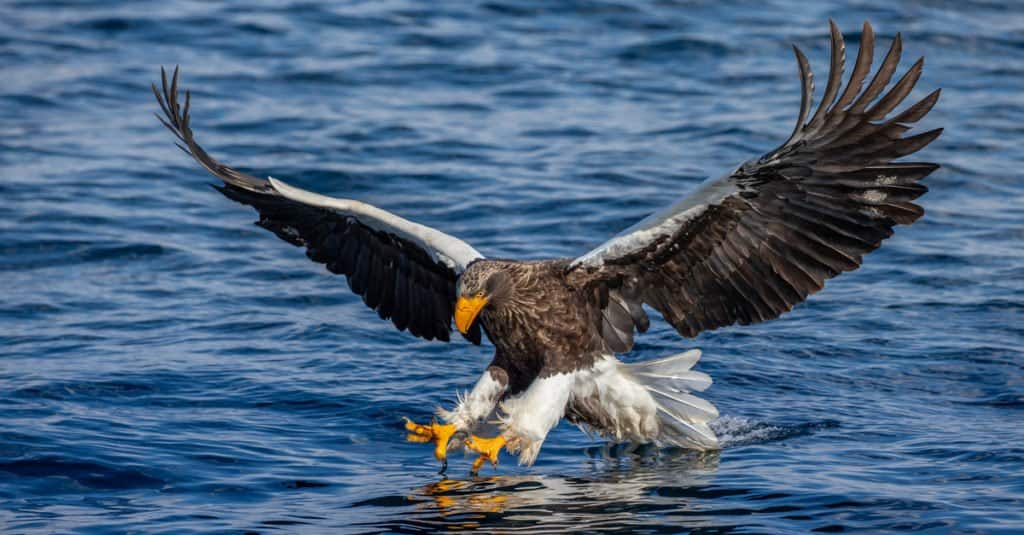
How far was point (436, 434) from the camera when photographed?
6602mm

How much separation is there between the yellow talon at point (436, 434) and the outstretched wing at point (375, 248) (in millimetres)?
847

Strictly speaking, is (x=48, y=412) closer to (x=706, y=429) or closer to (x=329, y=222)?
(x=329, y=222)

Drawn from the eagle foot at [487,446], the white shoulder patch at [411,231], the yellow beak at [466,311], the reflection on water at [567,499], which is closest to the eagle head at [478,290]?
the yellow beak at [466,311]

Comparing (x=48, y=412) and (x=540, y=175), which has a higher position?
(x=540, y=175)

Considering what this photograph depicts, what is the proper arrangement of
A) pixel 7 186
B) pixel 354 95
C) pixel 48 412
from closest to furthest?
pixel 48 412 < pixel 7 186 < pixel 354 95

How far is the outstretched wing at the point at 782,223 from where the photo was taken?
19.7 ft

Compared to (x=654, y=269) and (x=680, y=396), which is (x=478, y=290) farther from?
(x=680, y=396)

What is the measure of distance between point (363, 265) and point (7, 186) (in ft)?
16.9

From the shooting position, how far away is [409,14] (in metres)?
16.9

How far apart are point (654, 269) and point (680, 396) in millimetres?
664

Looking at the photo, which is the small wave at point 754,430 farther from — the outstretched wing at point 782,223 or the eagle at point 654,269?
the outstretched wing at point 782,223

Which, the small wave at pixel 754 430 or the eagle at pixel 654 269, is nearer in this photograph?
the eagle at pixel 654 269

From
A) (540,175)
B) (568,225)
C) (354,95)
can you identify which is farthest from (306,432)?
(354,95)

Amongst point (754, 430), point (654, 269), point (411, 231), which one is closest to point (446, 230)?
point (411, 231)
